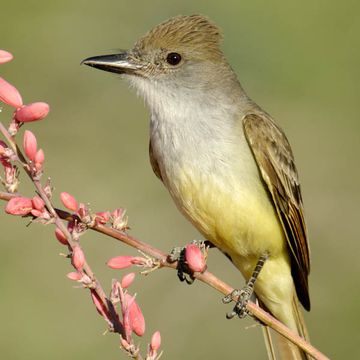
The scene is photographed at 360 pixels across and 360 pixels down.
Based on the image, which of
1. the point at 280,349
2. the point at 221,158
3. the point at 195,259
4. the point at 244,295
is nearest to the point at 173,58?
the point at 221,158

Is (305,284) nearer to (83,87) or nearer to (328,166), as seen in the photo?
(328,166)

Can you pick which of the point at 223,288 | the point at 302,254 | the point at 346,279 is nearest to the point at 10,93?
the point at 223,288

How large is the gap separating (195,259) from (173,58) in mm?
2015

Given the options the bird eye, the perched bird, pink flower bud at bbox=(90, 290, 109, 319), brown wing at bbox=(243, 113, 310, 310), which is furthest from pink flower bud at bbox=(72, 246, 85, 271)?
the bird eye

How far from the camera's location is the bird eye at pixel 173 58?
499 centimetres

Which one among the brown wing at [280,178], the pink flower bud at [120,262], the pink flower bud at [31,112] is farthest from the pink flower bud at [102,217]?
the brown wing at [280,178]

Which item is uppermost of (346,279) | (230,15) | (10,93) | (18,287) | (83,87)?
(230,15)

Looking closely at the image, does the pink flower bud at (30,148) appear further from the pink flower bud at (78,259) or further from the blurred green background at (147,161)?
the blurred green background at (147,161)

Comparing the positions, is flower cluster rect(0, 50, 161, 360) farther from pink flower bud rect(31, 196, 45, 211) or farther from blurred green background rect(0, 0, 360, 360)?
blurred green background rect(0, 0, 360, 360)

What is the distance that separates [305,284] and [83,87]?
464cm

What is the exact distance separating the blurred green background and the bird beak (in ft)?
8.64

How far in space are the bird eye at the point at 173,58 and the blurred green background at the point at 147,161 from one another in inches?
101

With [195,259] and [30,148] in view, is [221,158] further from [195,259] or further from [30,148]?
[30,148]

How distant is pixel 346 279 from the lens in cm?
773
